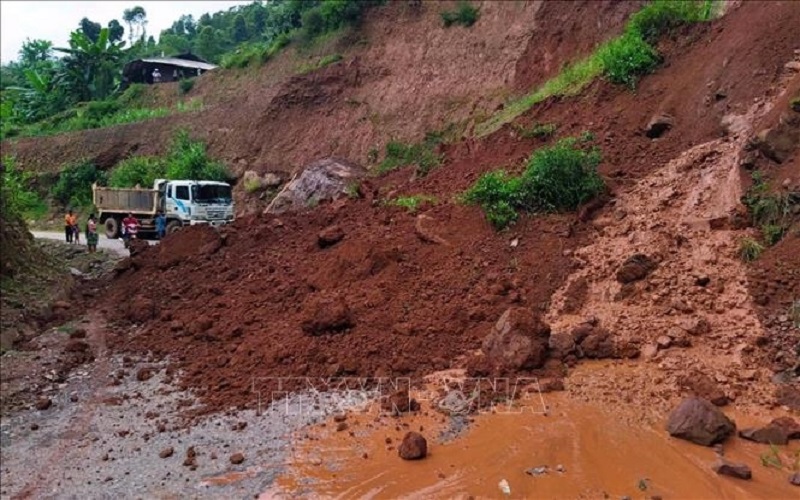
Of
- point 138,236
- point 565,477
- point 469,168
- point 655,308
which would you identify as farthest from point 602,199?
point 138,236

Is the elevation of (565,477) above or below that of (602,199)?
below

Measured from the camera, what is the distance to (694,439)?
6.95 metres

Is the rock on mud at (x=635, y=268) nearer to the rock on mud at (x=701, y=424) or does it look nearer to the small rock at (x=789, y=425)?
the rock on mud at (x=701, y=424)

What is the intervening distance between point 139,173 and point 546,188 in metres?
22.0

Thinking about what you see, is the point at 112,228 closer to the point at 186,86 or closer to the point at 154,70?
the point at 186,86

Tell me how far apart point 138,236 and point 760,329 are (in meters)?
18.3

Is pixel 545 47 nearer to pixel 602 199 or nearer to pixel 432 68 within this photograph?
pixel 432 68

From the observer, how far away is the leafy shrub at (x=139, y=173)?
29094 millimetres

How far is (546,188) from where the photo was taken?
495 inches

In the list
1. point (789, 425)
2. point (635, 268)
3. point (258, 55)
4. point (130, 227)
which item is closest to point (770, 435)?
point (789, 425)

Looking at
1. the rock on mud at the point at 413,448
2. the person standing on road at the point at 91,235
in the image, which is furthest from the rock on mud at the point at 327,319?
the person standing on road at the point at 91,235

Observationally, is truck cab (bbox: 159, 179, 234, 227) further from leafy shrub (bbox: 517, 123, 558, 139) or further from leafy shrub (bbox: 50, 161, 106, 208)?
leafy shrub (bbox: 50, 161, 106, 208)

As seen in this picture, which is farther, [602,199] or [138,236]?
[138,236]

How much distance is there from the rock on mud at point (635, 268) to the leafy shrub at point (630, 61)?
6.68 metres
